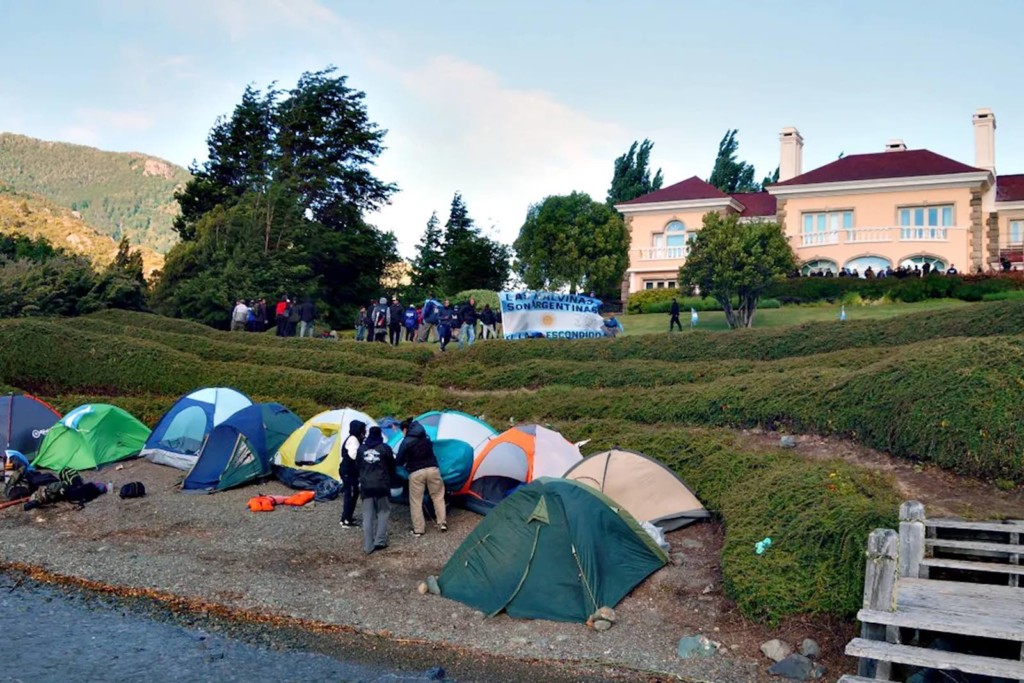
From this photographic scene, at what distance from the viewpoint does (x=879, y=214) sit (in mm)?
46875

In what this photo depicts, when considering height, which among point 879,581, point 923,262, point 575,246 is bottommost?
point 879,581

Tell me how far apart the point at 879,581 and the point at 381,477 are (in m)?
7.46

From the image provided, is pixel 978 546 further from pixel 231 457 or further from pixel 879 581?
pixel 231 457

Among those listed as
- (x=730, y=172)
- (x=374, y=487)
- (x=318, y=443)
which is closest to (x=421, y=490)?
(x=374, y=487)

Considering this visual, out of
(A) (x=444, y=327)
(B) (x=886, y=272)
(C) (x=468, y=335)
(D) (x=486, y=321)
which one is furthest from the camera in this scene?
(B) (x=886, y=272)

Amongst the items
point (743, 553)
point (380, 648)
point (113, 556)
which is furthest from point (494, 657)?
point (113, 556)

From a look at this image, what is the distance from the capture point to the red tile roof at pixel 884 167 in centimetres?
4588

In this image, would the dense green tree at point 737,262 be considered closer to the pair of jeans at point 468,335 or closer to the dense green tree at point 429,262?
the pair of jeans at point 468,335

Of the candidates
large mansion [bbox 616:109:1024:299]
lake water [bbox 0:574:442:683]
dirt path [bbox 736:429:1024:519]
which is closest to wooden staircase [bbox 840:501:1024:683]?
dirt path [bbox 736:429:1024:519]

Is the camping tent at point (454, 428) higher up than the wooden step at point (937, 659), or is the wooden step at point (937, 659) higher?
the camping tent at point (454, 428)

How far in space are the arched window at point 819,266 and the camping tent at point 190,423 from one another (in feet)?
112

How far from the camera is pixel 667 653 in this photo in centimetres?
1080

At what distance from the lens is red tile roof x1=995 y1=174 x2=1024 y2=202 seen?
48.1 meters

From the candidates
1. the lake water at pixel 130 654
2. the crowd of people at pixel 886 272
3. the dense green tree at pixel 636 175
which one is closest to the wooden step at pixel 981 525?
the lake water at pixel 130 654
